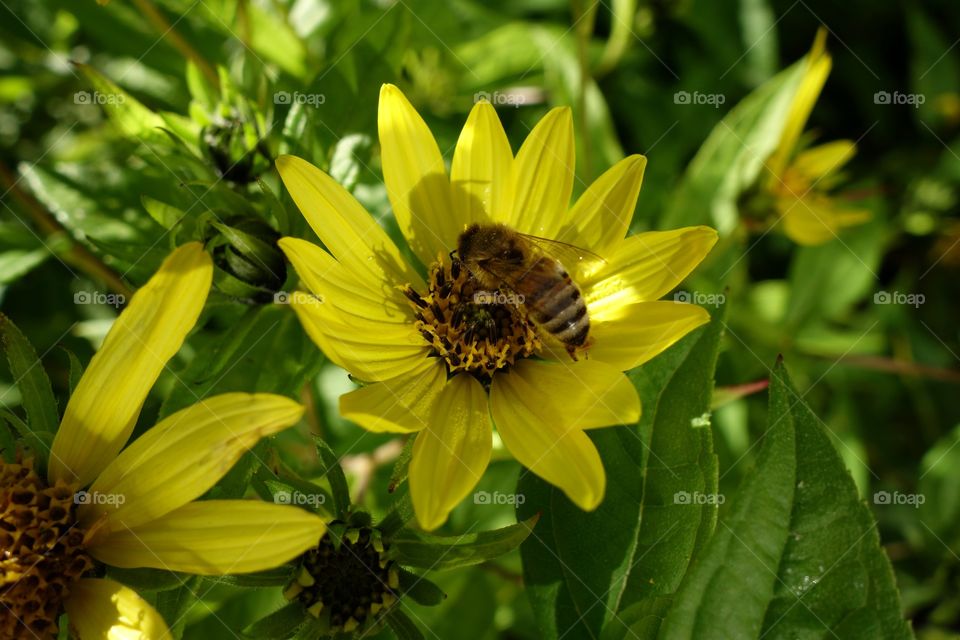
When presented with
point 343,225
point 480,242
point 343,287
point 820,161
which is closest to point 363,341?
point 343,287

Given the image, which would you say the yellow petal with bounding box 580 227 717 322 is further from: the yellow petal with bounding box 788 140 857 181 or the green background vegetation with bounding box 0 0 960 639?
the yellow petal with bounding box 788 140 857 181

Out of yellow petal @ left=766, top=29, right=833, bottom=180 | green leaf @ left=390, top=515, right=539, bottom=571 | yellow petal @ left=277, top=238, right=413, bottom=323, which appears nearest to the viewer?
green leaf @ left=390, top=515, right=539, bottom=571

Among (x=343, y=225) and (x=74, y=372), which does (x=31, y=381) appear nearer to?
(x=74, y=372)

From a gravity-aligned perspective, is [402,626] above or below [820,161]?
below

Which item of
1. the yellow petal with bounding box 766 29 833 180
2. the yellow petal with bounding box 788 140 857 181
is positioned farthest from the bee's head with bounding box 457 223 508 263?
the yellow petal with bounding box 788 140 857 181

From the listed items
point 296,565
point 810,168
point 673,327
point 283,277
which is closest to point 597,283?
point 673,327

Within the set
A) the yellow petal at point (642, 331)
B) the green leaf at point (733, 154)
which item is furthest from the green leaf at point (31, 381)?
the green leaf at point (733, 154)
